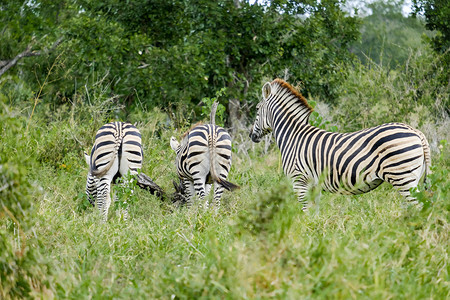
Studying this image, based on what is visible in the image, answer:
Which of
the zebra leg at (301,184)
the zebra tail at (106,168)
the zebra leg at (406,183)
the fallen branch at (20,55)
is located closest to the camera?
the zebra leg at (406,183)

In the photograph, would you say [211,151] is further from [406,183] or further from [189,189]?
[406,183]

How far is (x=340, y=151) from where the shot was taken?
6070 millimetres

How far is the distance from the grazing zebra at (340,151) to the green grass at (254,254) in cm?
37

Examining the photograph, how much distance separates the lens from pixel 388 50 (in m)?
32.9

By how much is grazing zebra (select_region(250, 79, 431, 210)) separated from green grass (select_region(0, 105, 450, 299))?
1.21ft

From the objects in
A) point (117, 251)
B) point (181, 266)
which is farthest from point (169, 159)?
point (181, 266)

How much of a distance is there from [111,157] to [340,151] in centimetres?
295

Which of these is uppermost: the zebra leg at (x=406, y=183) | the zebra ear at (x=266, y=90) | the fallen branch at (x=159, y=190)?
the zebra ear at (x=266, y=90)

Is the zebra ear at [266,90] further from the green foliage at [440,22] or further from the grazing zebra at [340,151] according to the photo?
the green foliage at [440,22]

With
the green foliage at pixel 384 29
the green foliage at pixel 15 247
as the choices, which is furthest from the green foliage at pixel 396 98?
the green foliage at pixel 384 29

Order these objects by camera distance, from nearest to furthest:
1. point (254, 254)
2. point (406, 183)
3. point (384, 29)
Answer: point (254, 254), point (406, 183), point (384, 29)

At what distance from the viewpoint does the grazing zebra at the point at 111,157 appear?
22.9ft

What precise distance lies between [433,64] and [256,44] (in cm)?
429

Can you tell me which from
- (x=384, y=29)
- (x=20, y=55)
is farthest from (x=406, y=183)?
(x=384, y=29)
